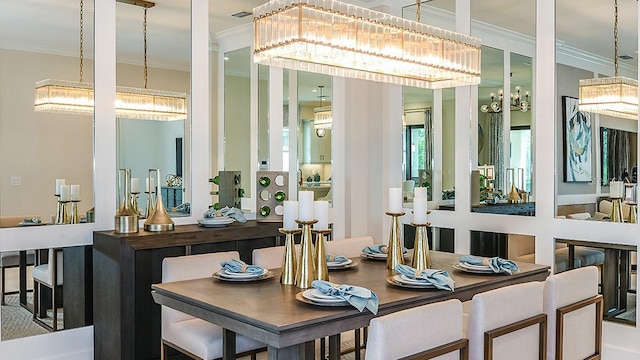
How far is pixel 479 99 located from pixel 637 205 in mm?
1503

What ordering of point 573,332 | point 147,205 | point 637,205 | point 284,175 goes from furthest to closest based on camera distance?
1. point 284,175
2. point 147,205
3. point 637,205
4. point 573,332

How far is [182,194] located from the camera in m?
4.19

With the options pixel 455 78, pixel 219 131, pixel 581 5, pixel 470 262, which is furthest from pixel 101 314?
pixel 581 5

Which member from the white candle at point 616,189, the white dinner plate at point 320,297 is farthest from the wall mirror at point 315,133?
the white dinner plate at point 320,297

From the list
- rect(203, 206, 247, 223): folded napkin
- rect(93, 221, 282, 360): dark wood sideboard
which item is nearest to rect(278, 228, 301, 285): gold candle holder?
rect(93, 221, 282, 360): dark wood sideboard

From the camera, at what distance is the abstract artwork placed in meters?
3.98

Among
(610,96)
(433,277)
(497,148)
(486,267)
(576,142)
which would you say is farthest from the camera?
(497,148)

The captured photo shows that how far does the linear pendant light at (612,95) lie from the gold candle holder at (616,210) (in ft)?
1.84

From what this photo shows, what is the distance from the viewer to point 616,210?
3826mm

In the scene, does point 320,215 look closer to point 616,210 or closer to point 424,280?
point 424,280

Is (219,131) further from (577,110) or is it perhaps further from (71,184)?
(577,110)

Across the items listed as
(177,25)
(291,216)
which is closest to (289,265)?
(291,216)

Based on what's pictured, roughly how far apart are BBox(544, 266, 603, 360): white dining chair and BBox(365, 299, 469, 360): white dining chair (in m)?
0.65

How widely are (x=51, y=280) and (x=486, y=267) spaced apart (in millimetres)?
2621
